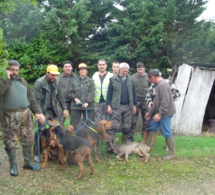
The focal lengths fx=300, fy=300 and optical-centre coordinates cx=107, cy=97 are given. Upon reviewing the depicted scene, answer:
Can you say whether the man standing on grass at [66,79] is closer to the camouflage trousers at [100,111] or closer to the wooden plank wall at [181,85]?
the camouflage trousers at [100,111]

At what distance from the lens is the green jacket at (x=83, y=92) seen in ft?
23.0

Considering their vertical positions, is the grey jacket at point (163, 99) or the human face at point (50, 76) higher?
the human face at point (50, 76)

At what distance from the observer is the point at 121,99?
7074 mm

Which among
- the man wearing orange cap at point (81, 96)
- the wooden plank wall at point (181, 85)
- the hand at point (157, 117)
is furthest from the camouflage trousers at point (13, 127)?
the wooden plank wall at point (181, 85)

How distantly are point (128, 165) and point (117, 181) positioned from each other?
0.93 meters

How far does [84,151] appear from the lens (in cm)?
546

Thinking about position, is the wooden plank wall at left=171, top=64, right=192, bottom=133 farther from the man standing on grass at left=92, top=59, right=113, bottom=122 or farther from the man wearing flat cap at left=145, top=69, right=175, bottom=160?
the man standing on grass at left=92, top=59, right=113, bottom=122

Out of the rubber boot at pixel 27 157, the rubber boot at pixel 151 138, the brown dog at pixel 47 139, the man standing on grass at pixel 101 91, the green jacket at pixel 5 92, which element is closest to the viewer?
the green jacket at pixel 5 92

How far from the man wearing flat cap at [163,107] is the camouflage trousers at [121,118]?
551mm

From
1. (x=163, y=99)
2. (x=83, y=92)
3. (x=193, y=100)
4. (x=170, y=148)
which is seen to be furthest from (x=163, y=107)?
(x=193, y=100)

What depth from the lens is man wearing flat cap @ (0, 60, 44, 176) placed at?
5262 millimetres

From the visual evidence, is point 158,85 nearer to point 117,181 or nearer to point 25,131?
point 117,181

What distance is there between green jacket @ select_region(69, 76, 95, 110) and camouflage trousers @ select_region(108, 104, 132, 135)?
23.8 inches

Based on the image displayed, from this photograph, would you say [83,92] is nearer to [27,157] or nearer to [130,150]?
[130,150]
